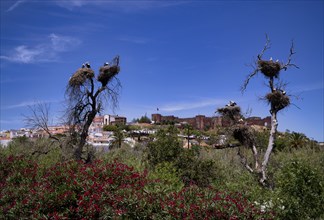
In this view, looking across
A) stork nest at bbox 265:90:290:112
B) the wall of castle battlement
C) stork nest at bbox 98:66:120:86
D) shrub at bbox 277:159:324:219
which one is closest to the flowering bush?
shrub at bbox 277:159:324:219

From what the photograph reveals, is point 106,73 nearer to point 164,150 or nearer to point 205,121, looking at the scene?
point 164,150

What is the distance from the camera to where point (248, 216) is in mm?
4512

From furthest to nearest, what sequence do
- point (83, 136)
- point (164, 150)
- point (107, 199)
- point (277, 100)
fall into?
point (83, 136) → point (164, 150) → point (277, 100) → point (107, 199)

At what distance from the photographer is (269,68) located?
11.1 metres

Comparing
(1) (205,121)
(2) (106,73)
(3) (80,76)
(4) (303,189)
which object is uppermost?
(2) (106,73)

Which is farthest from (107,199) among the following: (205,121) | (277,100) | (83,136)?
(205,121)

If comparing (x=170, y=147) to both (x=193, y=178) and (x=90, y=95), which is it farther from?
(x=90, y=95)

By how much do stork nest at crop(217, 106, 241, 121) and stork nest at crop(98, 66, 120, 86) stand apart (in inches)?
166

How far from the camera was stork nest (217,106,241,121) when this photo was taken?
11.5m

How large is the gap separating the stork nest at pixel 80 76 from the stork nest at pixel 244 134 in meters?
5.61

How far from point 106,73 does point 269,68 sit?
229 inches

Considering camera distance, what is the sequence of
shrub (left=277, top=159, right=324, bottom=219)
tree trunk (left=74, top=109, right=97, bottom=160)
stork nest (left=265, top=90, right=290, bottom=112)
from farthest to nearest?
tree trunk (left=74, top=109, right=97, bottom=160)
stork nest (left=265, top=90, right=290, bottom=112)
shrub (left=277, top=159, right=324, bottom=219)

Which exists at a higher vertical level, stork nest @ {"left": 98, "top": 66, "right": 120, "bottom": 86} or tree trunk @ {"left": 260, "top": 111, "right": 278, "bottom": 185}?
stork nest @ {"left": 98, "top": 66, "right": 120, "bottom": 86}

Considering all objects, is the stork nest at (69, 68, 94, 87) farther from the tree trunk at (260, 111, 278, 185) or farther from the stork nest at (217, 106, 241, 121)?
the tree trunk at (260, 111, 278, 185)
